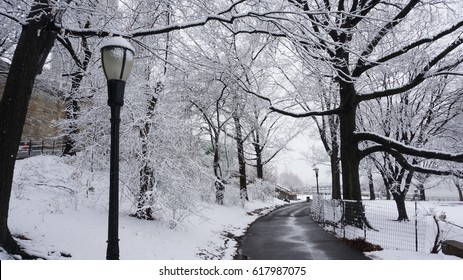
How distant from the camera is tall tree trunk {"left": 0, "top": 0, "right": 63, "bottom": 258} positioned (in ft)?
16.4

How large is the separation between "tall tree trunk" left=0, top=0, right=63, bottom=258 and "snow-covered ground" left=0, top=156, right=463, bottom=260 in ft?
2.34

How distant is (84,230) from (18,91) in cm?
321

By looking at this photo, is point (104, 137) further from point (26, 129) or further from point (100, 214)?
point (26, 129)

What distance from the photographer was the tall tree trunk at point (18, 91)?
5.00m

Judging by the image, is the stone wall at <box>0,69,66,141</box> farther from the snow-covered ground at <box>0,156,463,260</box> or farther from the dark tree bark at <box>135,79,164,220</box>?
the dark tree bark at <box>135,79,164,220</box>

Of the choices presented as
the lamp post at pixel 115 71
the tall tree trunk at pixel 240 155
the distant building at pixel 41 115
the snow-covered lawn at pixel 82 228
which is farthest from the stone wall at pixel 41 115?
the lamp post at pixel 115 71

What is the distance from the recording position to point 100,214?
337 inches

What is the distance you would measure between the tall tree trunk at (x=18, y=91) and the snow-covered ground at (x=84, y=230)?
0.71 meters

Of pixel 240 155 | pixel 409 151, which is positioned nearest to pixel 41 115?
pixel 240 155

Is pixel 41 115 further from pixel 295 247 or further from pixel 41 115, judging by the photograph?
pixel 295 247

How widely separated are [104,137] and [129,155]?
0.84 metres

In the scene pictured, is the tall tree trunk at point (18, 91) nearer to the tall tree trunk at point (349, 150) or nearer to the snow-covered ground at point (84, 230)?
the snow-covered ground at point (84, 230)

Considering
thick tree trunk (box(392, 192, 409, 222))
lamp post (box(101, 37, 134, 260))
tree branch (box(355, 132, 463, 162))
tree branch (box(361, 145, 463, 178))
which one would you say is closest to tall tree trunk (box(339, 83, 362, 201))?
tree branch (box(355, 132, 463, 162))
